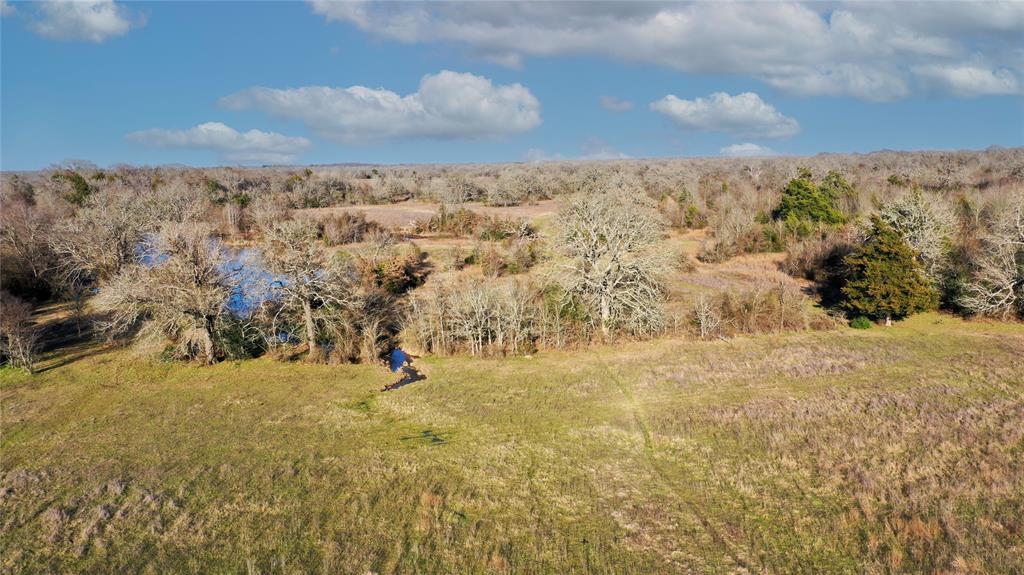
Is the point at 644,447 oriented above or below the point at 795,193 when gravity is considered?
below

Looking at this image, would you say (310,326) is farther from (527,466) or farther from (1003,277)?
(1003,277)

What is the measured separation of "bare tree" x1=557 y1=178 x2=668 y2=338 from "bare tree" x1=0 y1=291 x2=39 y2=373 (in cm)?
3444

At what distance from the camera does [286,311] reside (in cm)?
3722

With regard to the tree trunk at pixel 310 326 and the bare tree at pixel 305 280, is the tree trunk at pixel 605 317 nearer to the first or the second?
the bare tree at pixel 305 280

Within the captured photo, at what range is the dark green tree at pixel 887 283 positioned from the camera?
3872cm

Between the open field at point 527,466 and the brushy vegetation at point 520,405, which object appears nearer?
the open field at point 527,466

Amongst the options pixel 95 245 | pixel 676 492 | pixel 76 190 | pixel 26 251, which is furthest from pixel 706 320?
pixel 76 190

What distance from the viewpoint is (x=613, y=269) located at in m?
38.3

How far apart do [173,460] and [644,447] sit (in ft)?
65.4

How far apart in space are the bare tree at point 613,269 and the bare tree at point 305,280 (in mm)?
16120

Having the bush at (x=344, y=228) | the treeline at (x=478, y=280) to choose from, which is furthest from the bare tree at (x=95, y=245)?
the bush at (x=344, y=228)

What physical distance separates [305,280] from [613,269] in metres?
21.5

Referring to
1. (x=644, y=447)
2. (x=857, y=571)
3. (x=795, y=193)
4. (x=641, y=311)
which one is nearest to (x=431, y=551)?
(x=644, y=447)

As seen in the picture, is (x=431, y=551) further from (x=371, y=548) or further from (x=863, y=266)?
(x=863, y=266)
